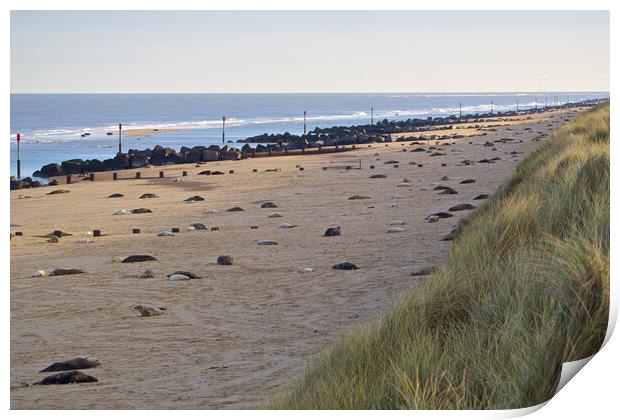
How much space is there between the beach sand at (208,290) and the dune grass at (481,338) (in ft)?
2.63

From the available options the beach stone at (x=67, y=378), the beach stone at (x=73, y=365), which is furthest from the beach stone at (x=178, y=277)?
the beach stone at (x=67, y=378)

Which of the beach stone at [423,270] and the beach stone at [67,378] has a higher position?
the beach stone at [423,270]

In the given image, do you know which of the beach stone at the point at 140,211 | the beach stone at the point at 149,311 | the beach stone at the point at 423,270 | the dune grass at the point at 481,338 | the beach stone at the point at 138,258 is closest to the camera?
the dune grass at the point at 481,338

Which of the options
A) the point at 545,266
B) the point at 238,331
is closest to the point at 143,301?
the point at 238,331

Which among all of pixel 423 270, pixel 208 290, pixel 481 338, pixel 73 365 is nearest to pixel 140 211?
pixel 208 290

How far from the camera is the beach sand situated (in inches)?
235

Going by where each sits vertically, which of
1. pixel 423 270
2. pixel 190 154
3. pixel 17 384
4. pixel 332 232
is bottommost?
pixel 17 384

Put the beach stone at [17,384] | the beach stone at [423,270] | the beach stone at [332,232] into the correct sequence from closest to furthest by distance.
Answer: the beach stone at [17,384]
the beach stone at [423,270]
the beach stone at [332,232]

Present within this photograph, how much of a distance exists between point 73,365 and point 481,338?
2873mm

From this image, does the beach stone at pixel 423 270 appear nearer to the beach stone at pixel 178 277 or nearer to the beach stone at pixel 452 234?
the beach stone at pixel 452 234

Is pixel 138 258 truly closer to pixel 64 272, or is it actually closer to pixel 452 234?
pixel 64 272

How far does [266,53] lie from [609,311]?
3830 millimetres

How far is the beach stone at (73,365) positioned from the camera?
6.26 meters

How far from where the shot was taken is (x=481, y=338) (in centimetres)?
495
